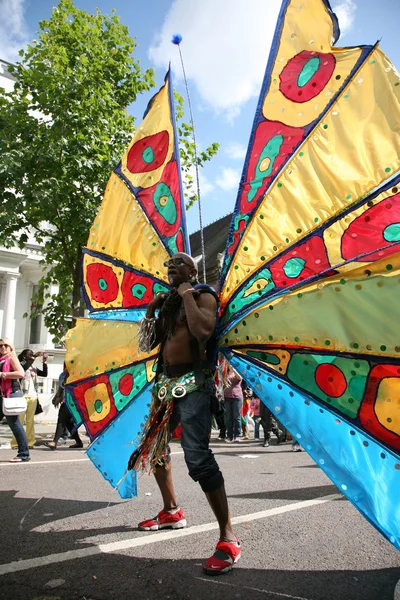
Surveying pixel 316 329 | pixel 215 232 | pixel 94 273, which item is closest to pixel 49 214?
pixel 94 273

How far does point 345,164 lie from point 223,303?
119 centimetres

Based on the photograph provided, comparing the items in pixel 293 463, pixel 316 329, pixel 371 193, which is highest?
pixel 371 193

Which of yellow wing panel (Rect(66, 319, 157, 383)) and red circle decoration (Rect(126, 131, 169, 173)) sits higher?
red circle decoration (Rect(126, 131, 169, 173))

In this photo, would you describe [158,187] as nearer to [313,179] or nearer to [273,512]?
[313,179]

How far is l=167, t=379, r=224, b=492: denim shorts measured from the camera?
2916mm

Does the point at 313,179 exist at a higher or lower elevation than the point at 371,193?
higher

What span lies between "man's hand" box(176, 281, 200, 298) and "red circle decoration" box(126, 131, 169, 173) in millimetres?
1336

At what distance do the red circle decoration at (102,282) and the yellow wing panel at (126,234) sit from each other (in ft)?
0.49

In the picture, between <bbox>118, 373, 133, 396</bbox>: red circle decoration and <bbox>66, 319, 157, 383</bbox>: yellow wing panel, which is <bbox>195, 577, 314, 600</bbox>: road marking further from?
<bbox>66, 319, 157, 383</bbox>: yellow wing panel

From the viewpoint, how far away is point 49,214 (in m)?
11.1

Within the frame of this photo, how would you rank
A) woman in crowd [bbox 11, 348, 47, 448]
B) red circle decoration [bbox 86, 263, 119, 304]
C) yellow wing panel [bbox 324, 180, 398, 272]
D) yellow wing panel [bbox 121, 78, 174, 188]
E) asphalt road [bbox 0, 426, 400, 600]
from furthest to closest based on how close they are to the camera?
woman in crowd [bbox 11, 348, 47, 448] < red circle decoration [bbox 86, 263, 119, 304] < yellow wing panel [bbox 121, 78, 174, 188] < yellow wing panel [bbox 324, 180, 398, 272] < asphalt road [bbox 0, 426, 400, 600]

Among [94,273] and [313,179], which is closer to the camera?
[313,179]

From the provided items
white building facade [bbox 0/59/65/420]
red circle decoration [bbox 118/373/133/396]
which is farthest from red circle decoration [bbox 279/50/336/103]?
white building facade [bbox 0/59/65/420]

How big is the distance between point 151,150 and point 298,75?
1.44 meters
